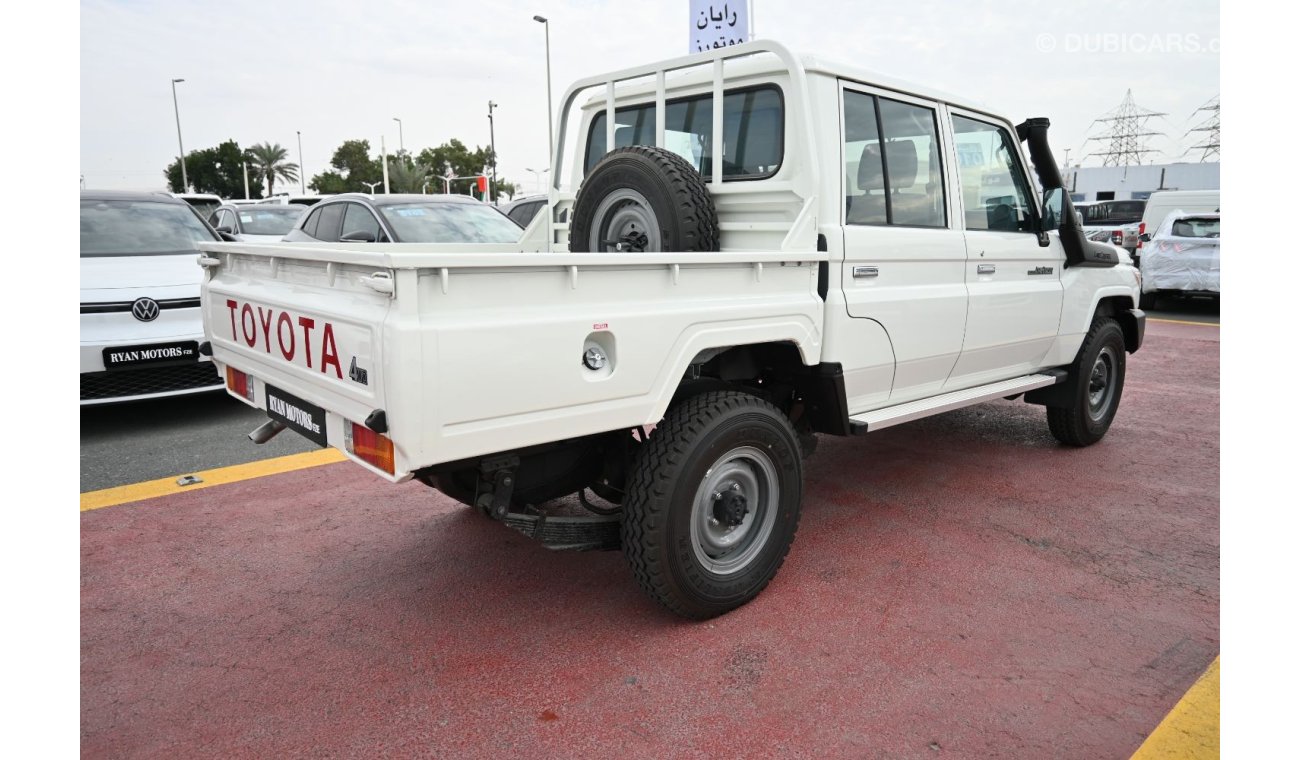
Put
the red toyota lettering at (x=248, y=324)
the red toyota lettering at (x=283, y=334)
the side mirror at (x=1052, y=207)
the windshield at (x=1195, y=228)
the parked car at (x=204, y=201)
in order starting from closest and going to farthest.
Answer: the red toyota lettering at (x=283, y=334) < the red toyota lettering at (x=248, y=324) < the side mirror at (x=1052, y=207) < the parked car at (x=204, y=201) < the windshield at (x=1195, y=228)

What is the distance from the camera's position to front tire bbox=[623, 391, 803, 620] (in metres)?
2.90

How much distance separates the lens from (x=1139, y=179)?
55.1 m

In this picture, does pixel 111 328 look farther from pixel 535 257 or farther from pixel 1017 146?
pixel 1017 146

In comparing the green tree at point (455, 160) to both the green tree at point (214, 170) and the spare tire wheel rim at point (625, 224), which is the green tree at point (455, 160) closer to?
the green tree at point (214, 170)

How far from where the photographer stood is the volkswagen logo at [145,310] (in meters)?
5.65

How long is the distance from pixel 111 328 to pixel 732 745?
201 inches

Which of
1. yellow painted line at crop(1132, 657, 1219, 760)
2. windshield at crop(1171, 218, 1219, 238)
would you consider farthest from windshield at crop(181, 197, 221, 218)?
windshield at crop(1171, 218, 1219, 238)

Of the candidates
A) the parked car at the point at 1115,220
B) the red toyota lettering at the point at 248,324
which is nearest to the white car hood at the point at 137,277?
the red toyota lettering at the point at 248,324

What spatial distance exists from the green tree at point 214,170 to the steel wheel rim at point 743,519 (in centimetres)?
7077

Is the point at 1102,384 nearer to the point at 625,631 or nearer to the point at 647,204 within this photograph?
the point at 647,204

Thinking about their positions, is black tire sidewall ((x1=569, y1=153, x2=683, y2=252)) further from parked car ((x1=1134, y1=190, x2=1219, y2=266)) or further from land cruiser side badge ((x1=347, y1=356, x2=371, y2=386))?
parked car ((x1=1134, y1=190, x2=1219, y2=266))

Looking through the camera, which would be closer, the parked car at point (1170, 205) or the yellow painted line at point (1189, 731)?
the yellow painted line at point (1189, 731)

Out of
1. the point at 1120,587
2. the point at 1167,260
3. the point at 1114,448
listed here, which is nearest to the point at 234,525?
the point at 1120,587
